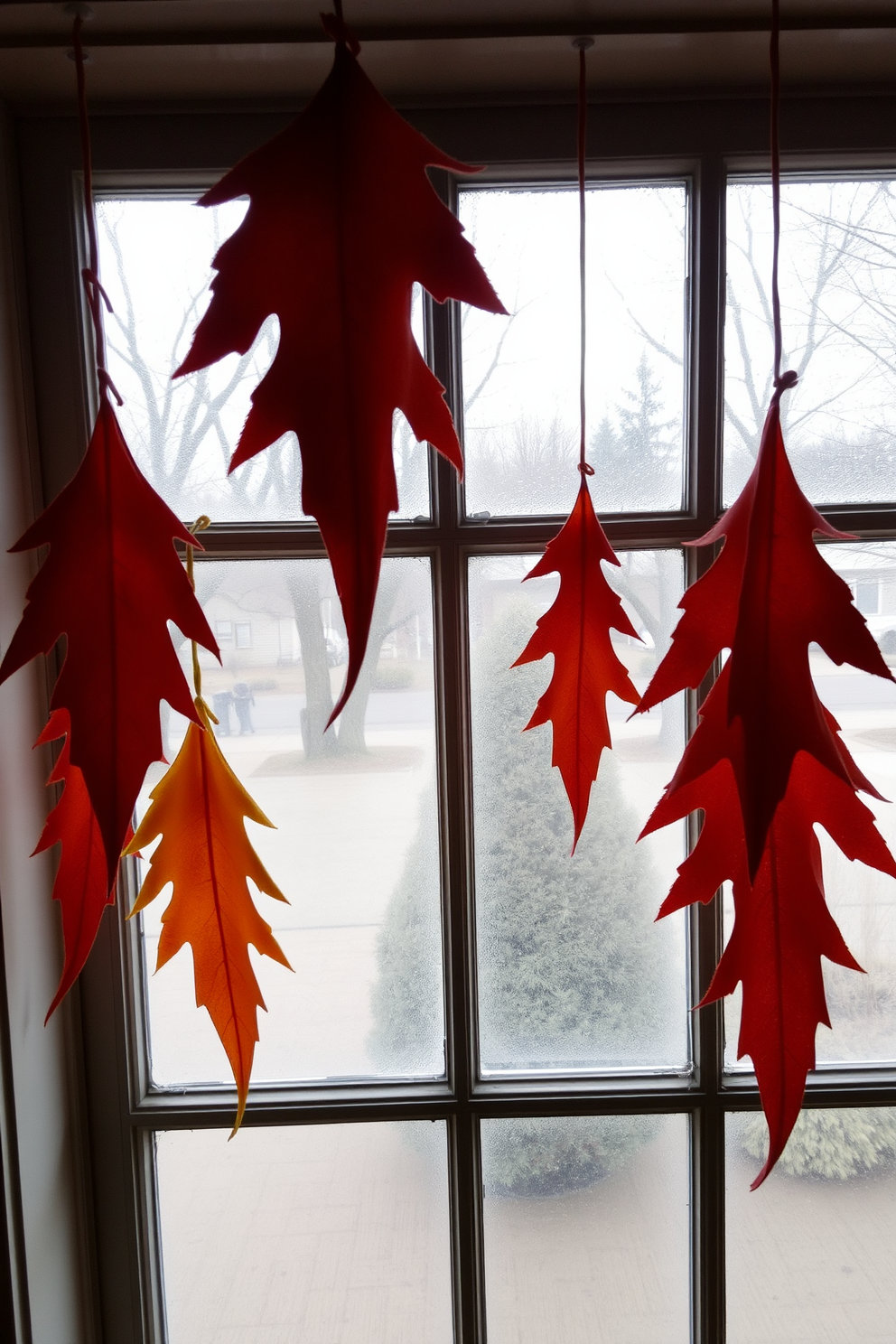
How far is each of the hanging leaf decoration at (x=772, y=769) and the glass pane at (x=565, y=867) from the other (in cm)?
95

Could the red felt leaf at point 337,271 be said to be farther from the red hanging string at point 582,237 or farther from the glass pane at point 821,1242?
the glass pane at point 821,1242

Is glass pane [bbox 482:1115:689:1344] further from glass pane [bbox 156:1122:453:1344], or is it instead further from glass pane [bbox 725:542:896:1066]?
glass pane [bbox 725:542:896:1066]

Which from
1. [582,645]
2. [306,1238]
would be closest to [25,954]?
[306,1238]

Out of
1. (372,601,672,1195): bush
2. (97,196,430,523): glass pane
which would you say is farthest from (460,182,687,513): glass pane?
(372,601,672,1195): bush

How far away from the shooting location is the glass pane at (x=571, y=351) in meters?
1.43

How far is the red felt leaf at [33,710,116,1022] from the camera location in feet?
1.76

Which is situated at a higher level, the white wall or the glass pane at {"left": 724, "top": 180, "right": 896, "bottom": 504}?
the glass pane at {"left": 724, "top": 180, "right": 896, "bottom": 504}

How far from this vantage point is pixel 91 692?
0.44m

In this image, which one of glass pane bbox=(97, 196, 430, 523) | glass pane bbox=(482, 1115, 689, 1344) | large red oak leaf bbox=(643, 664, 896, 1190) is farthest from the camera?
glass pane bbox=(482, 1115, 689, 1344)

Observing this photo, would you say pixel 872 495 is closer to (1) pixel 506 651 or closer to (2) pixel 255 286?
(1) pixel 506 651

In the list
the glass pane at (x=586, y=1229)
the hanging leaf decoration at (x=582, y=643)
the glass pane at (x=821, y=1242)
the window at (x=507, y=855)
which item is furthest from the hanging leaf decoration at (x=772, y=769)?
the glass pane at (x=821, y=1242)

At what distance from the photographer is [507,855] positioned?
1507 millimetres

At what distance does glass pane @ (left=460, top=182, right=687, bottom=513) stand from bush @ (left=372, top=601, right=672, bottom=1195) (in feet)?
0.86

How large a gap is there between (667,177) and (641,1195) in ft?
5.92
